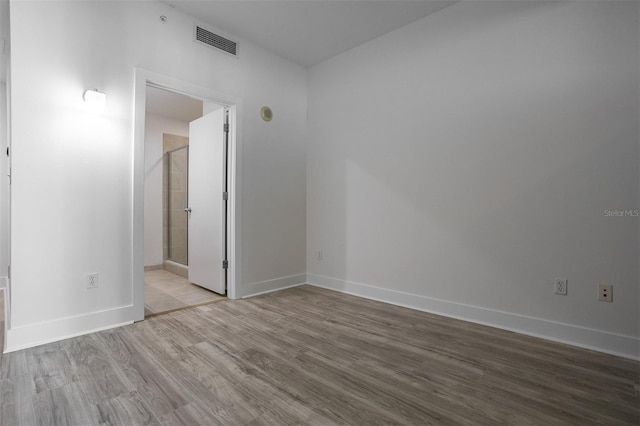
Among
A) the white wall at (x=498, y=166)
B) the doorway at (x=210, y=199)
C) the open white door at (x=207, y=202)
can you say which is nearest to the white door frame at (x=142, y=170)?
the doorway at (x=210, y=199)

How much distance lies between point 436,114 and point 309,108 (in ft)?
5.55

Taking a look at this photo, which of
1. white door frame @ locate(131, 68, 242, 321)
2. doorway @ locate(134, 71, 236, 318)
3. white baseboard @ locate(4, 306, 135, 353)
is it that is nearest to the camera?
white baseboard @ locate(4, 306, 135, 353)

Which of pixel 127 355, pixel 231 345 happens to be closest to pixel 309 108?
pixel 231 345

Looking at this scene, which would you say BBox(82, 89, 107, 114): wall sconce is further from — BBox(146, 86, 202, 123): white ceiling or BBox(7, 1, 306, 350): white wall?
BBox(146, 86, 202, 123): white ceiling

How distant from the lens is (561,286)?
7.38 feet

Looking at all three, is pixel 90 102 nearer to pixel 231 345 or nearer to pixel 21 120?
pixel 21 120

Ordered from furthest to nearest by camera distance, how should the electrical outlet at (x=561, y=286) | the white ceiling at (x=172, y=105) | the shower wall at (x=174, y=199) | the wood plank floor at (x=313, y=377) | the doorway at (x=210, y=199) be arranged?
the shower wall at (x=174, y=199) → the white ceiling at (x=172, y=105) → the doorway at (x=210, y=199) → the electrical outlet at (x=561, y=286) → the wood plank floor at (x=313, y=377)

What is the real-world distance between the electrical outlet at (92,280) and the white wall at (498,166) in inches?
89.9

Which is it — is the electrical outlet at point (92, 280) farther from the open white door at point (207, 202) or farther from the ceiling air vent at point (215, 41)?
the ceiling air vent at point (215, 41)

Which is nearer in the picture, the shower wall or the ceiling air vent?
the ceiling air vent

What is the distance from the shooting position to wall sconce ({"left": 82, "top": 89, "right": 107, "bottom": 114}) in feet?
7.47

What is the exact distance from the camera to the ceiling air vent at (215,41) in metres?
2.93

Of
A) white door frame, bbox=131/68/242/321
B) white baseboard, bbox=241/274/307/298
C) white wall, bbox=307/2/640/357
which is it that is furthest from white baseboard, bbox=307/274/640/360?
white door frame, bbox=131/68/242/321

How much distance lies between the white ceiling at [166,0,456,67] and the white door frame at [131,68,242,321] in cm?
67
